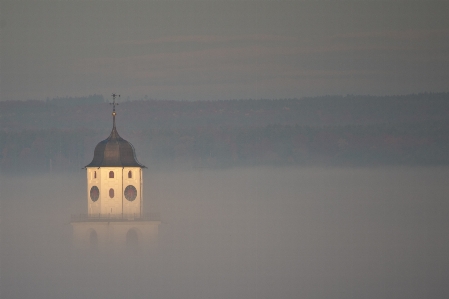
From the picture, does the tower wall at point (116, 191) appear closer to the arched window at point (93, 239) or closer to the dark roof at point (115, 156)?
the dark roof at point (115, 156)

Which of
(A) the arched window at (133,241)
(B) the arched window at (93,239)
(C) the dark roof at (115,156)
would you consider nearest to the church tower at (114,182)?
(C) the dark roof at (115,156)

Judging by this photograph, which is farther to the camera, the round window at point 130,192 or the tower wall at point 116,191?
the round window at point 130,192

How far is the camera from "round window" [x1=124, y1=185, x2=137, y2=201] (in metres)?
83.1

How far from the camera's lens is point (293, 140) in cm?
11281

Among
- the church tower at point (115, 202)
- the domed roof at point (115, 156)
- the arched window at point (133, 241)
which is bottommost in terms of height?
the arched window at point (133, 241)

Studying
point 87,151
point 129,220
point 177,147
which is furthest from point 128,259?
point 177,147

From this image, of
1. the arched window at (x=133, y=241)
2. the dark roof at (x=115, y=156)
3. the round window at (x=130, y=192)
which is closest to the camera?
the round window at (x=130, y=192)

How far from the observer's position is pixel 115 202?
82.8 m

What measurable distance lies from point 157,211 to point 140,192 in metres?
3.22

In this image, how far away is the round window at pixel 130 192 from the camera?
8306cm

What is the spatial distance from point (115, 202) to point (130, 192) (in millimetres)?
962

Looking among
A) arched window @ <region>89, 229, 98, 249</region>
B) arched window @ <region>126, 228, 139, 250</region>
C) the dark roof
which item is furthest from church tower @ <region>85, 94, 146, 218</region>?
arched window @ <region>126, 228, 139, 250</region>

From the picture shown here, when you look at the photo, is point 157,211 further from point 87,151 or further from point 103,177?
point 87,151

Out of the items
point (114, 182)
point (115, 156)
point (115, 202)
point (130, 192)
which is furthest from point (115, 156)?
point (115, 202)
